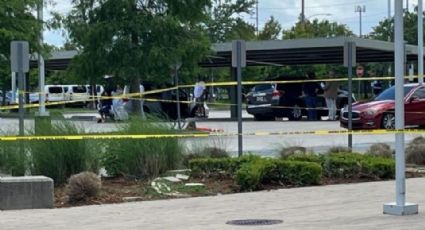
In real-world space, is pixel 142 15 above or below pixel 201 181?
above

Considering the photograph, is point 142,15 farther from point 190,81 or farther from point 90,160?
point 90,160

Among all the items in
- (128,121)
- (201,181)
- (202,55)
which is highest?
(202,55)

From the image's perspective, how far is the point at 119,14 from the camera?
1066 inches

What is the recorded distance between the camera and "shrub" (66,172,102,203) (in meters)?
11.6

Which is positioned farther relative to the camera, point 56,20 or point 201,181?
point 56,20

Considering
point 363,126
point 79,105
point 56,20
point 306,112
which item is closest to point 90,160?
point 363,126

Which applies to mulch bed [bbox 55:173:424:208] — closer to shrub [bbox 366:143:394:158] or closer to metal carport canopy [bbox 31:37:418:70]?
shrub [bbox 366:143:394:158]

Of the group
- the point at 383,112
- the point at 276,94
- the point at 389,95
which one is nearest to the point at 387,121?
the point at 383,112

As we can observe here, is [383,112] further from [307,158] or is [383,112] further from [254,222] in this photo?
[254,222]

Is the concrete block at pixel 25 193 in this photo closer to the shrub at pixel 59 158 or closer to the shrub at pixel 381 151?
the shrub at pixel 59 158

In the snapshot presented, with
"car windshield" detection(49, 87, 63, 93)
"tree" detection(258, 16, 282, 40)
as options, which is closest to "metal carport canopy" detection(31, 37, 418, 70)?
"car windshield" detection(49, 87, 63, 93)

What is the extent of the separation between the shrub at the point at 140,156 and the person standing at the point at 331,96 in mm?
19515

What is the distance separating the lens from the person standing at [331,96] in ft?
108

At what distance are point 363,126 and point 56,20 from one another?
1065 cm
